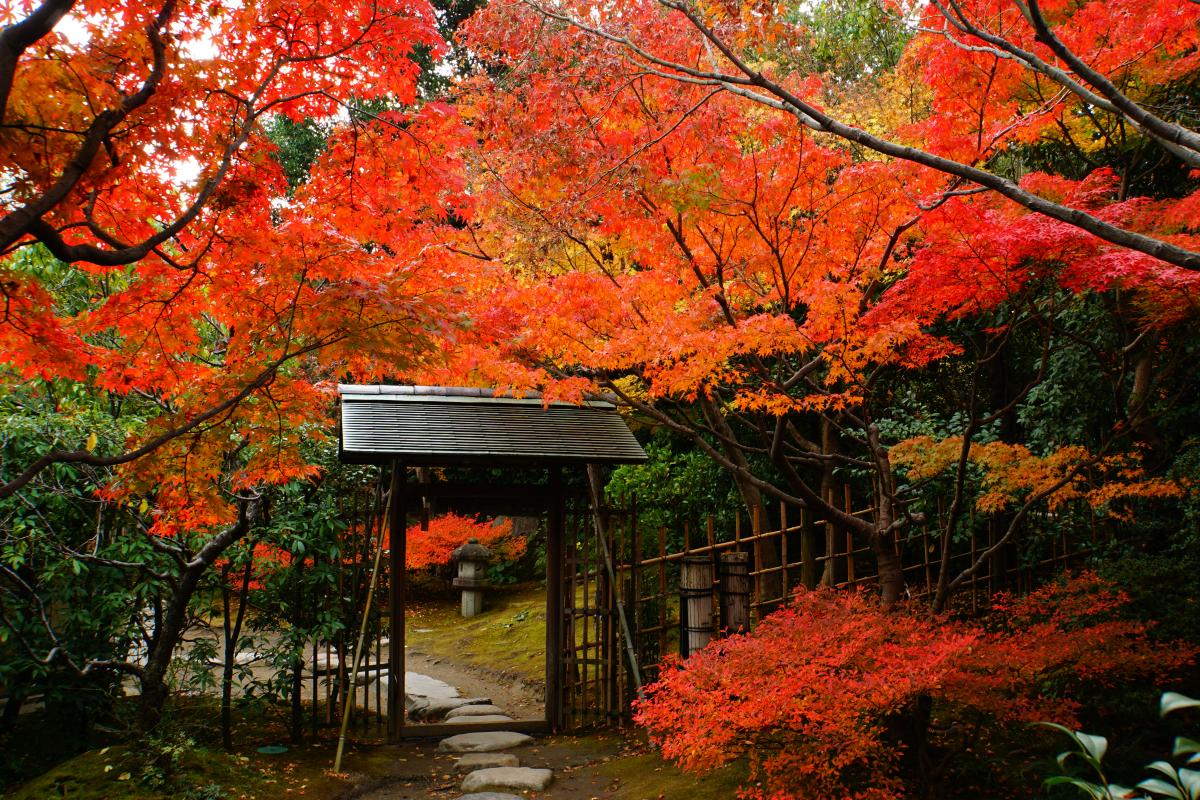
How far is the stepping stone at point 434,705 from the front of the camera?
9812mm

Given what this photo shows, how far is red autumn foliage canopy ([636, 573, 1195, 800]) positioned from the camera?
15.0ft

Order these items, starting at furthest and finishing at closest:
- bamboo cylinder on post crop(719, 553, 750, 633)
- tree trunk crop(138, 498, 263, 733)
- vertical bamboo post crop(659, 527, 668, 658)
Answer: vertical bamboo post crop(659, 527, 668, 658) < bamboo cylinder on post crop(719, 553, 750, 633) < tree trunk crop(138, 498, 263, 733)

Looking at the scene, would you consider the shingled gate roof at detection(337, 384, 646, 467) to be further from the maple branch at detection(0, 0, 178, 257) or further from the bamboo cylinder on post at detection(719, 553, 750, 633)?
the maple branch at detection(0, 0, 178, 257)

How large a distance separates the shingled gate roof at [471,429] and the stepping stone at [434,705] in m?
3.40

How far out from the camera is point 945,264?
5.55 metres

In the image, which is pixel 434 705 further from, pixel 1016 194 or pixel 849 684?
pixel 1016 194

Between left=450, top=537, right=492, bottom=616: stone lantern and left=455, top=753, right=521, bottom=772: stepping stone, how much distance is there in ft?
29.6

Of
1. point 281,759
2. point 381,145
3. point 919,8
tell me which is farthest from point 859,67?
point 281,759

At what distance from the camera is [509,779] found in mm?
6770

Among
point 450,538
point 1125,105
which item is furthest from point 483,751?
point 450,538

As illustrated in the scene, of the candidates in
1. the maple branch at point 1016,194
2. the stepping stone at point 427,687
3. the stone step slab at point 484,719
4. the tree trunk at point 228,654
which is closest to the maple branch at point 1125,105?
the maple branch at point 1016,194

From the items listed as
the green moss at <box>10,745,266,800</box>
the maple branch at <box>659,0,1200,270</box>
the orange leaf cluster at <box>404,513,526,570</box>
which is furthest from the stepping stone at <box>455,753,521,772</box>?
the orange leaf cluster at <box>404,513,526,570</box>

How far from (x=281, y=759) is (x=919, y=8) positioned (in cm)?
953

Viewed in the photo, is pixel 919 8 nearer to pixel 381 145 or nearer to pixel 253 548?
pixel 381 145
